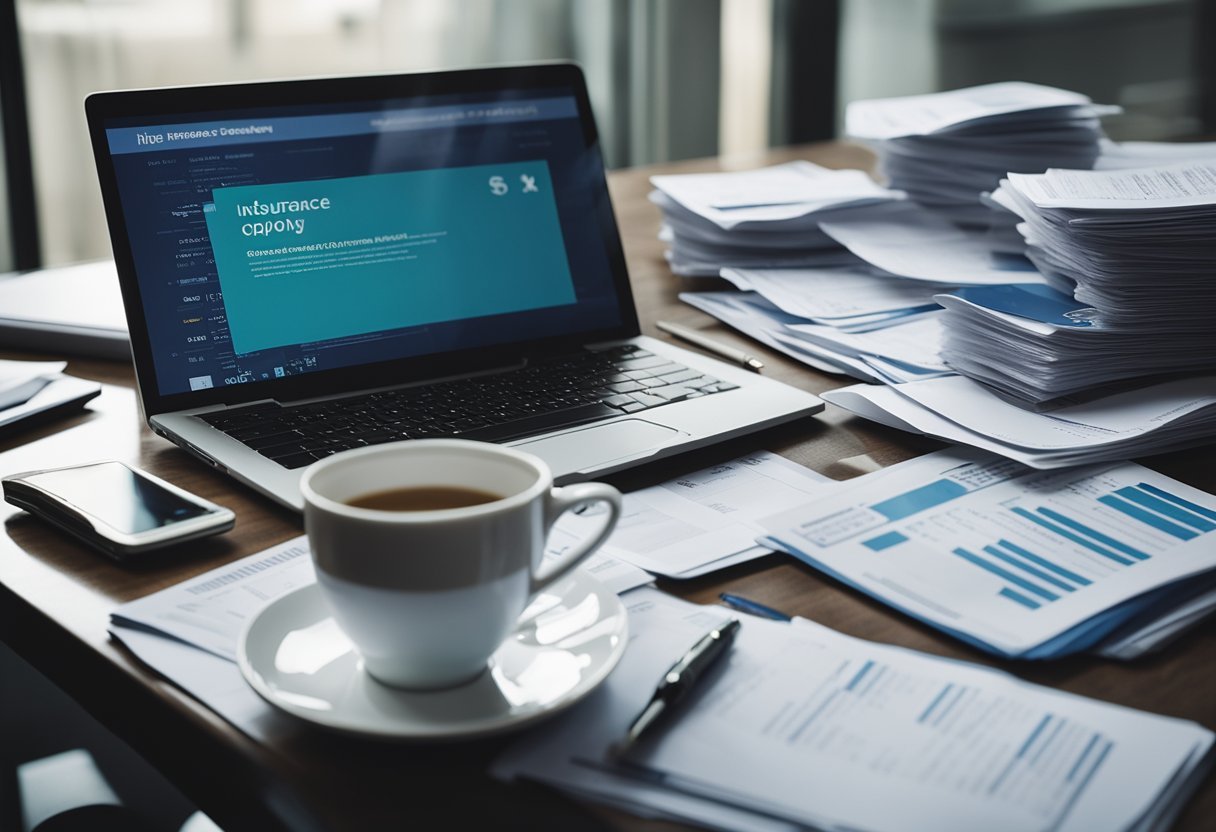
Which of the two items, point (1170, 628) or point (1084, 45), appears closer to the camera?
point (1170, 628)

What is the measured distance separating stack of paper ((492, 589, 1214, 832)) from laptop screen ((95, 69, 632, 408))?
1.48ft

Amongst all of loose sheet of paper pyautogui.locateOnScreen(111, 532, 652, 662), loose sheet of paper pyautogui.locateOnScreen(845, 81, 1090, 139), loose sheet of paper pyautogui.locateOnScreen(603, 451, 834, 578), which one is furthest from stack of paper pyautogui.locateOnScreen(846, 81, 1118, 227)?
loose sheet of paper pyautogui.locateOnScreen(111, 532, 652, 662)

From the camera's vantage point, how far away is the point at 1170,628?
0.62m

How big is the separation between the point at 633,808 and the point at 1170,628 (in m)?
0.32

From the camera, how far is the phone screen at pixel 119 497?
0.71 meters

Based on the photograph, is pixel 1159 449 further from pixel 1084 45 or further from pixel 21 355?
pixel 1084 45

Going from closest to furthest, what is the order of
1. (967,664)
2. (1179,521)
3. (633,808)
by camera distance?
(633,808)
(967,664)
(1179,521)

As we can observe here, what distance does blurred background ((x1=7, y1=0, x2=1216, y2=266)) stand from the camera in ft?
8.22

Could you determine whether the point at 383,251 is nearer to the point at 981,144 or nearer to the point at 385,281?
the point at 385,281

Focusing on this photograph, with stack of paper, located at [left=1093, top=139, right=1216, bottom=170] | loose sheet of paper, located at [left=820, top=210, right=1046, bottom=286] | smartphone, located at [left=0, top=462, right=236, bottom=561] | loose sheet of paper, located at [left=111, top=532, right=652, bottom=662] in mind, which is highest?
stack of paper, located at [left=1093, top=139, right=1216, bottom=170]

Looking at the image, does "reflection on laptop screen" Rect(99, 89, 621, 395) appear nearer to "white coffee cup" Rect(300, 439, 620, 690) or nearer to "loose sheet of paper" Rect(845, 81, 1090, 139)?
"white coffee cup" Rect(300, 439, 620, 690)

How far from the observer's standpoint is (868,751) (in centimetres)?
51

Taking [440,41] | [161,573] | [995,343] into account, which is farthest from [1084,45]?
[161,573]

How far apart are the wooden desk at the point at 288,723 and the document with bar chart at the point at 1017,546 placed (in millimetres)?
15
